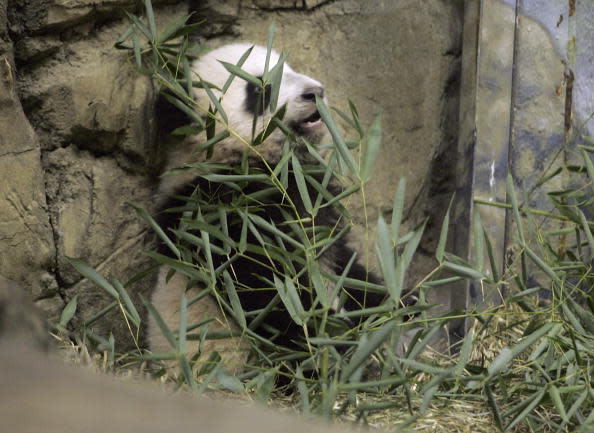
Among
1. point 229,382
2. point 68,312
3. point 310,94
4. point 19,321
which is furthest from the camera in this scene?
point 310,94

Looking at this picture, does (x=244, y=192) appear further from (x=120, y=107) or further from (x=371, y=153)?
(x=371, y=153)

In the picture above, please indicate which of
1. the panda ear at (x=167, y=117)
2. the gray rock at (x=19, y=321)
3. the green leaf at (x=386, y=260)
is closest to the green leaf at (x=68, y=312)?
the panda ear at (x=167, y=117)

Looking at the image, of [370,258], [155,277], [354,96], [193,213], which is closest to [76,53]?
[193,213]

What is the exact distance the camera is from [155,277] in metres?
2.11

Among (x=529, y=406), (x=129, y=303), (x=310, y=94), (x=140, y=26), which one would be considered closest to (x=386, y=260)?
(x=529, y=406)

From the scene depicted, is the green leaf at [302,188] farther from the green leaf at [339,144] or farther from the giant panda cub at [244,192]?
the giant panda cub at [244,192]

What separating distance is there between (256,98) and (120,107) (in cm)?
37

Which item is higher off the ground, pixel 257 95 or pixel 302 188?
pixel 257 95

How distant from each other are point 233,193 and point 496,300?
35.9 inches

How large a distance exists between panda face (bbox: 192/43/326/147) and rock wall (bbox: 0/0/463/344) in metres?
0.07

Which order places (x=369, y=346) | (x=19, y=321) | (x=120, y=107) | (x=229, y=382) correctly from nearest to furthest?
(x=19, y=321)
(x=369, y=346)
(x=229, y=382)
(x=120, y=107)

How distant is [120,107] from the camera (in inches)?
Result: 77.5

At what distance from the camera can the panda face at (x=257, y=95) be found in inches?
82.6

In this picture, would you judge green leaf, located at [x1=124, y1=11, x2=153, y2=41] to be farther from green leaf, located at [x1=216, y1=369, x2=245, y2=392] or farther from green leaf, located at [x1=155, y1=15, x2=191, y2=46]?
green leaf, located at [x1=216, y1=369, x2=245, y2=392]
